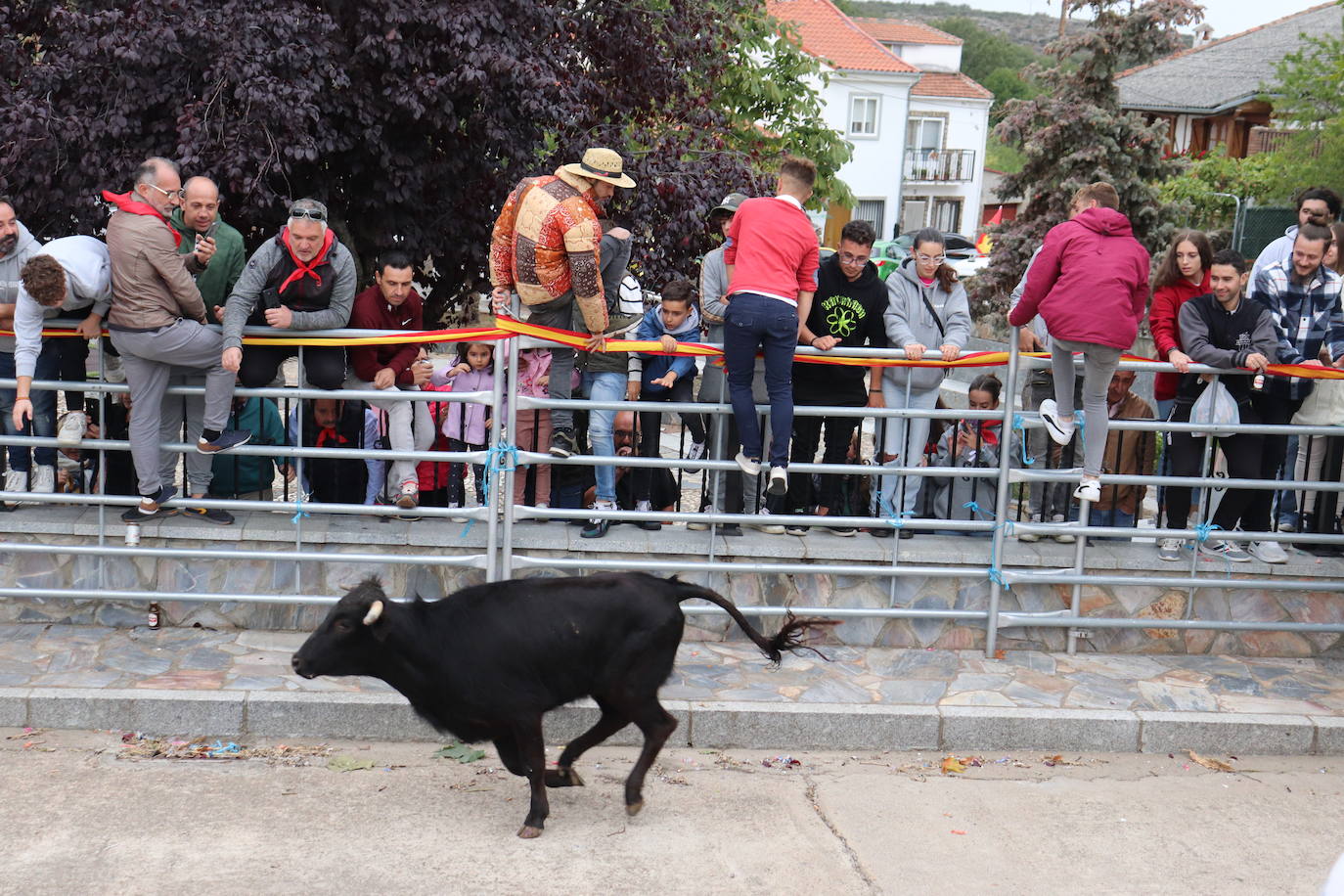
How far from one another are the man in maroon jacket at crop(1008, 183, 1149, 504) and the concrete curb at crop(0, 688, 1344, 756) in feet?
4.13

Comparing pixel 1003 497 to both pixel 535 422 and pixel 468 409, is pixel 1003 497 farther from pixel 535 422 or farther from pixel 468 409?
pixel 468 409

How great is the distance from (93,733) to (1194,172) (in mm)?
27487

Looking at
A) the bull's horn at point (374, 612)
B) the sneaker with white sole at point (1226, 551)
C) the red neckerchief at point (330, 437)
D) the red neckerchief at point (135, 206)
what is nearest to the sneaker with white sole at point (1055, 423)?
the sneaker with white sole at point (1226, 551)

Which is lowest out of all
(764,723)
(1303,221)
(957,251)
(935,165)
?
(764,723)

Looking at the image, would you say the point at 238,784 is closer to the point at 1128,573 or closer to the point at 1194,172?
the point at 1128,573

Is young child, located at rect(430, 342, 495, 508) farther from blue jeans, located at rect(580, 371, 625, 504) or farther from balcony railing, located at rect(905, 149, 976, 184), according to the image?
balcony railing, located at rect(905, 149, 976, 184)

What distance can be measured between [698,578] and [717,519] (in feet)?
1.75

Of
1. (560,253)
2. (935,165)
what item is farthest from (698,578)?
(935,165)

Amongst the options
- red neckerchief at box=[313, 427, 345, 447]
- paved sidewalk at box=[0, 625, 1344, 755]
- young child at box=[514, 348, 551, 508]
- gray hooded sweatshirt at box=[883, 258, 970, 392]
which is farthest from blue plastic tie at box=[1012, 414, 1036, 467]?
red neckerchief at box=[313, 427, 345, 447]

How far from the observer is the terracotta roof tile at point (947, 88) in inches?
2222

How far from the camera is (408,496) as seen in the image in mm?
6910

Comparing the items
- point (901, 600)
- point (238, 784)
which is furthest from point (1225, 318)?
point (238, 784)

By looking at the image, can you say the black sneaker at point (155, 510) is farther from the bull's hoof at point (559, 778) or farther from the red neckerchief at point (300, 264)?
the bull's hoof at point (559, 778)

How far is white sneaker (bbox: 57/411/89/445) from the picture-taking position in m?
6.62
